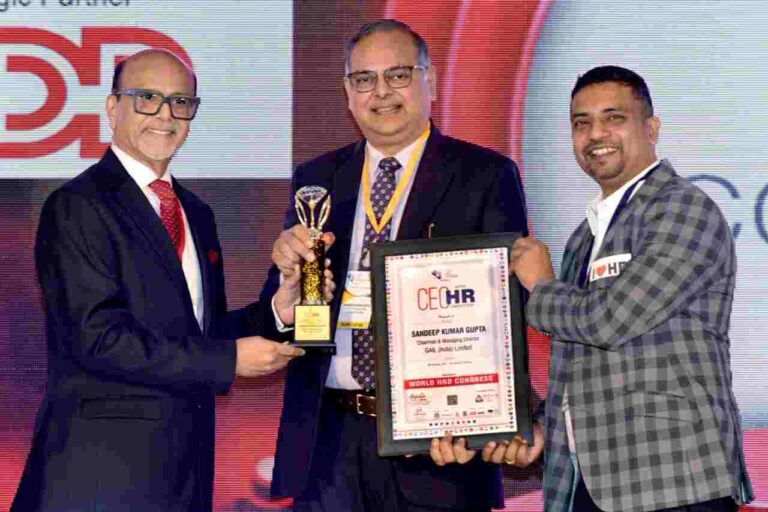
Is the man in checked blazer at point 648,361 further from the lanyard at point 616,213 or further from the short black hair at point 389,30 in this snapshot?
the short black hair at point 389,30

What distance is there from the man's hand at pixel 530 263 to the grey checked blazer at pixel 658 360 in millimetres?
118

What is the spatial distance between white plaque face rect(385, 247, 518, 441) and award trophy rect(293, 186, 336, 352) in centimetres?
20

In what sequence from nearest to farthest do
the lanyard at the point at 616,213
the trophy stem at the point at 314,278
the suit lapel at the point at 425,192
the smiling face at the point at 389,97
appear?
1. the lanyard at the point at 616,213
2. the trophy stem at the point at 314,278
3. the suit lapel at the point at 425,192
4. the smiling face at the point at 389,97

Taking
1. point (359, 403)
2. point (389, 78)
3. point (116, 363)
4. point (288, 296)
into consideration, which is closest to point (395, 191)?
point (389, 78)

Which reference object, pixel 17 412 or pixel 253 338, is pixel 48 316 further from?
pixel 17 412

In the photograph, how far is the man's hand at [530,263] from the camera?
10.6 feet

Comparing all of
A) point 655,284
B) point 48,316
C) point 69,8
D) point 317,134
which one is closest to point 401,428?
point 655,284

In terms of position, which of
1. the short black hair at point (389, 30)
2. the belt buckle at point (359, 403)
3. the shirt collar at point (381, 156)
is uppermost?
the short black hair at point (389, 30)

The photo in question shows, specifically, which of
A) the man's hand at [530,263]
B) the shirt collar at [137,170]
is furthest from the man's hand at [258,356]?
the man's hand at [530,263]

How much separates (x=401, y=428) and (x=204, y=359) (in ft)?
2.11

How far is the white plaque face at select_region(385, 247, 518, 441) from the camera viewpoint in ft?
10.9

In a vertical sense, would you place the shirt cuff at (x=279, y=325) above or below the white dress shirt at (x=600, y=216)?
below

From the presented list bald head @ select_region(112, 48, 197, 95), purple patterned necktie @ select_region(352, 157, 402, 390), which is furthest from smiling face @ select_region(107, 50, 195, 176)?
purple patterned necktie @ select_region(352, 157, 402, 390)

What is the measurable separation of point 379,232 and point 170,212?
681 mm
